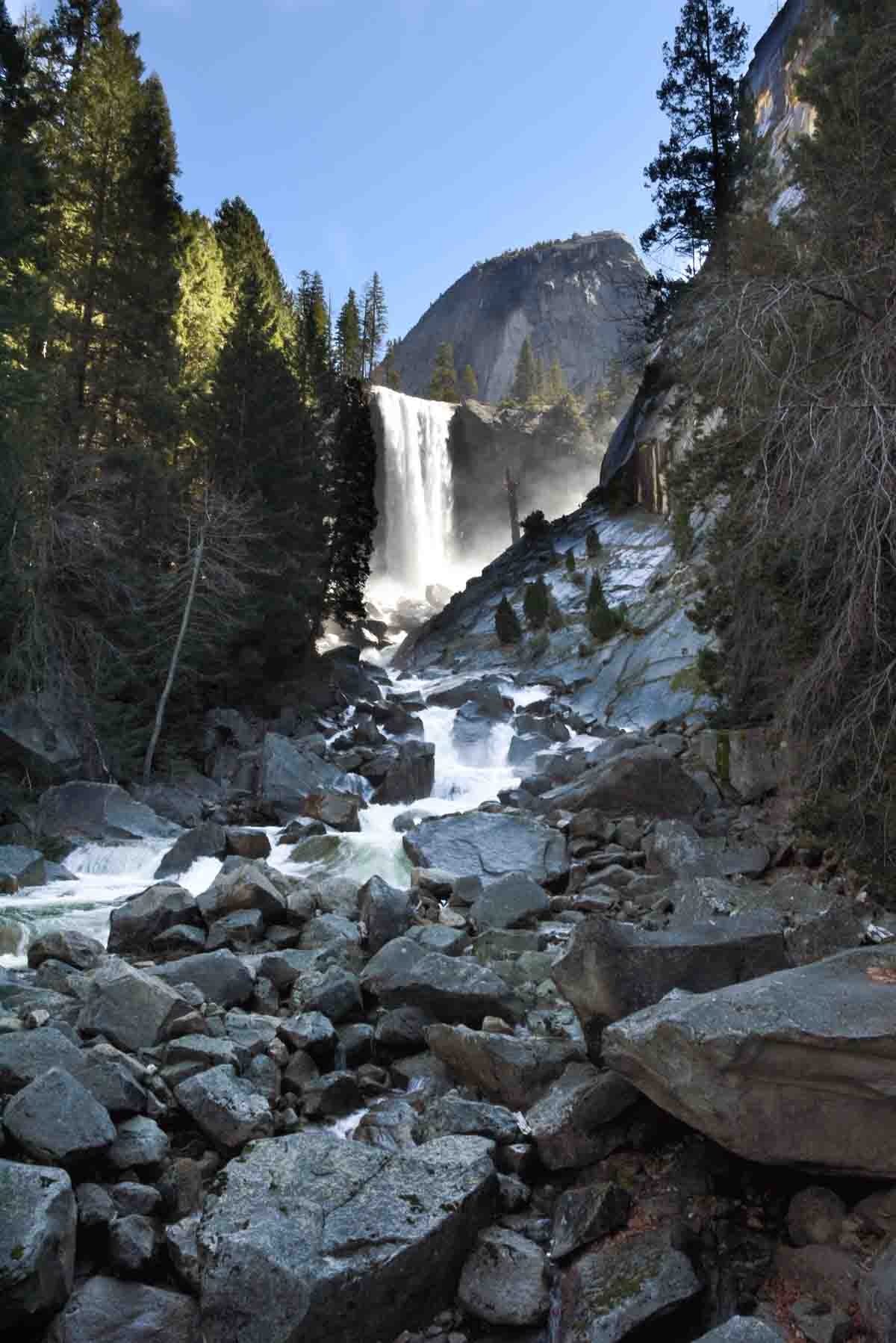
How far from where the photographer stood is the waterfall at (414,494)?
174 ft

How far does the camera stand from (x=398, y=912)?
341 inches

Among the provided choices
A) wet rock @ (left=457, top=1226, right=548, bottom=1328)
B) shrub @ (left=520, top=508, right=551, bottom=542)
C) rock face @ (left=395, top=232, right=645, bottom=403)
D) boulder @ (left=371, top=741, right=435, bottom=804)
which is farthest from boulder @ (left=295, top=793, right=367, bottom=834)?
rock face @ (left=395, top=232, right=645, bottom=403)

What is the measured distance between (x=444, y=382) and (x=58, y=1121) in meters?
70.0

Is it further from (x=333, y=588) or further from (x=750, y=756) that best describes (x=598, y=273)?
(x=750, y=756)

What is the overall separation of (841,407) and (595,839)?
7.89 metres

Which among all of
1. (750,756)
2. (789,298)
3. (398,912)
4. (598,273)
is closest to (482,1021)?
(398,912)

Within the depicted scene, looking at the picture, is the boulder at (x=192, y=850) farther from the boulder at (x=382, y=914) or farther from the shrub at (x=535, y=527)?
the shrub at (x=535, y=527)

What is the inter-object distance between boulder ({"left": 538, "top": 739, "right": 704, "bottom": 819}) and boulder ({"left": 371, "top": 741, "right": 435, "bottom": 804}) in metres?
4.47

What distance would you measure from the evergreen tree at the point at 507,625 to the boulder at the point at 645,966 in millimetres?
26932

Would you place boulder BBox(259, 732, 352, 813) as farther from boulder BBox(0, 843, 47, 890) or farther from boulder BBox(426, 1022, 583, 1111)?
boulder BBox(426, 1022, 583, 1111)

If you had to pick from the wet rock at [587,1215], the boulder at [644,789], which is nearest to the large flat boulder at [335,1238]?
the wet rock at [587,1215]

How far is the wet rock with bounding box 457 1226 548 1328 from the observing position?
3.69 meters

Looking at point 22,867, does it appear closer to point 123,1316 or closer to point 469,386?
point 123,1316

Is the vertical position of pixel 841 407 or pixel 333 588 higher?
pixel 841 407
